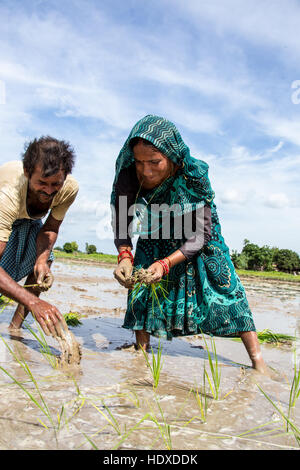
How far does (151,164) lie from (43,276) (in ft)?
3.69

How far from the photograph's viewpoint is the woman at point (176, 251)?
2.38 meters

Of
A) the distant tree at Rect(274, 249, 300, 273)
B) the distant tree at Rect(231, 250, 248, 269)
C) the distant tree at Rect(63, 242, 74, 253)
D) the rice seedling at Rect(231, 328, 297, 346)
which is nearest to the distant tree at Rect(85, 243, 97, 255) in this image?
the distant tree at Rect(63, 242, 74, 253)

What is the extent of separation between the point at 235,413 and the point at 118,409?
0.51 metres

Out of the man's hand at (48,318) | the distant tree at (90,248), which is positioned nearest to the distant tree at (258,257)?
the distant tree at (90,248)

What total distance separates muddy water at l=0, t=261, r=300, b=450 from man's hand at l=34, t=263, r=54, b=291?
43 cm

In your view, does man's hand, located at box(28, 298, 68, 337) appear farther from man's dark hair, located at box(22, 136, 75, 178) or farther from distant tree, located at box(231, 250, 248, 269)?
distant tree, located at box(231, 250, 248, 269)

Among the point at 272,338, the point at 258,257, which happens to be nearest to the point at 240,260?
the point at 258,257

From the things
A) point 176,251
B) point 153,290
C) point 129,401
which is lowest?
point 129,401

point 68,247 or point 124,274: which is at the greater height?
point 68,247

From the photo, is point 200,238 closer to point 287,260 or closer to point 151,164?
point 151,164

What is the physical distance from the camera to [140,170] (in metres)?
2.44

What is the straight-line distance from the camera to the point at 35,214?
2.80 meters

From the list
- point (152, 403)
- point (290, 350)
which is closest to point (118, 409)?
point (152, 403)
